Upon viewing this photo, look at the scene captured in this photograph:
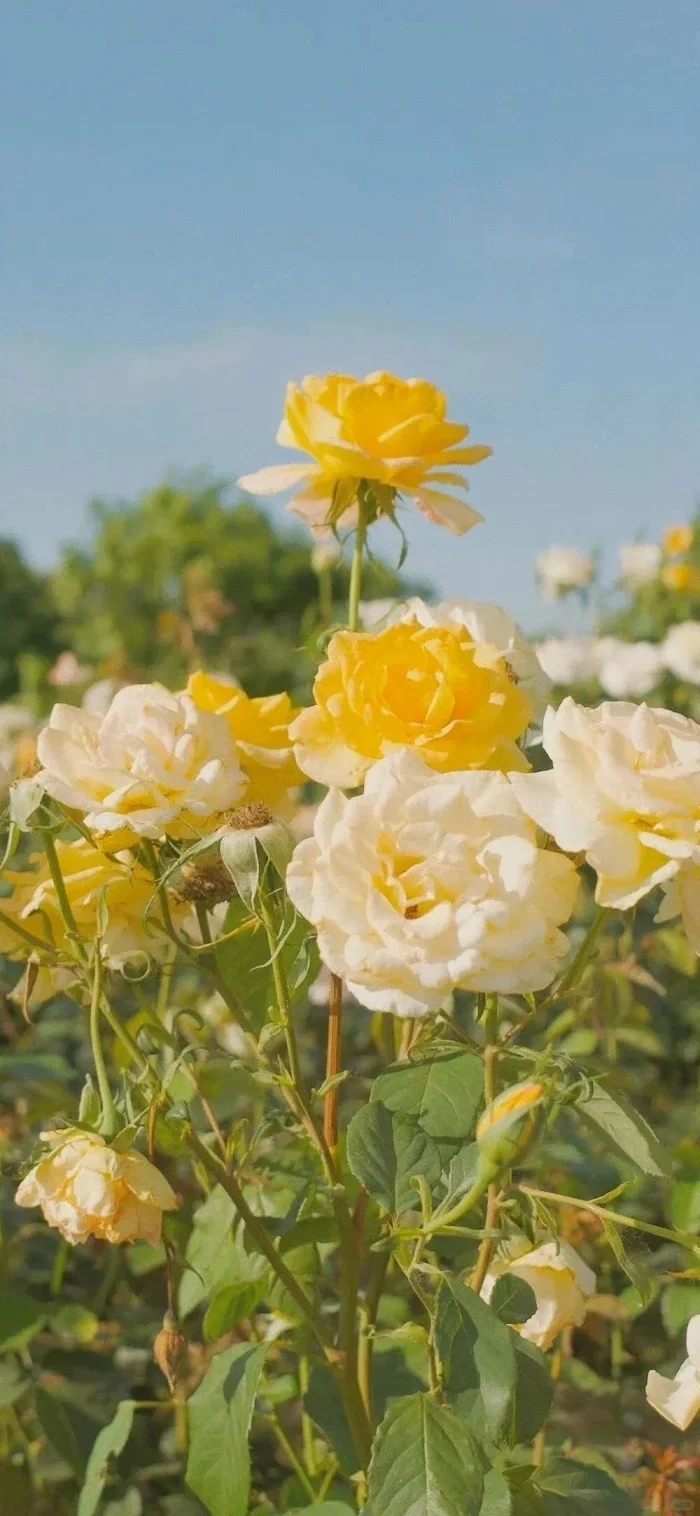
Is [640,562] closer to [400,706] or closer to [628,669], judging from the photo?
[628,669]

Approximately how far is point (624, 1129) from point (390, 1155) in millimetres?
115

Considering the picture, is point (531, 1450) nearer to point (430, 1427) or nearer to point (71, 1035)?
point (430, 1427)

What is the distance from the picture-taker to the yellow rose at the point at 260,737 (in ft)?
2.57

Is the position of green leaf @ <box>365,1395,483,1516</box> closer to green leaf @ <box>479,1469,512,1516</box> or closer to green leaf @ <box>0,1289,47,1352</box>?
green leaf @ <box>479,1469,512,1516</box>

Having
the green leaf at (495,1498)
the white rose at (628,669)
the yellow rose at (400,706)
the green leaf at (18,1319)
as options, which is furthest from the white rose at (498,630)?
the white rose at (628,669)

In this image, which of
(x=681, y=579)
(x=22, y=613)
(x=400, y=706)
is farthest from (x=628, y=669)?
(x=22, y=613)

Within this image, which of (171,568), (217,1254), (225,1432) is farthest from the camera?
(171,568)

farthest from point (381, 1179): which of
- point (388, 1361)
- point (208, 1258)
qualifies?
point (388, 1361)

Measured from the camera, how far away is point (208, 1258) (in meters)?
0.94

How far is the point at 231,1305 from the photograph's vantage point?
0.81 metres

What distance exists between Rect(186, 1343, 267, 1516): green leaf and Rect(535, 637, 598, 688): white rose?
1782mm

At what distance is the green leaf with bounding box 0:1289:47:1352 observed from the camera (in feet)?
3.76

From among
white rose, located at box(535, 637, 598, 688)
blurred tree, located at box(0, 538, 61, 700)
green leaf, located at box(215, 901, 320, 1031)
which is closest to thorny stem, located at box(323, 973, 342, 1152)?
green leaf, located at box(215, 901, 320, 1031)

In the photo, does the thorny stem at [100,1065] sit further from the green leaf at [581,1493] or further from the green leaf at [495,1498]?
the green leaf at [581,1493]
